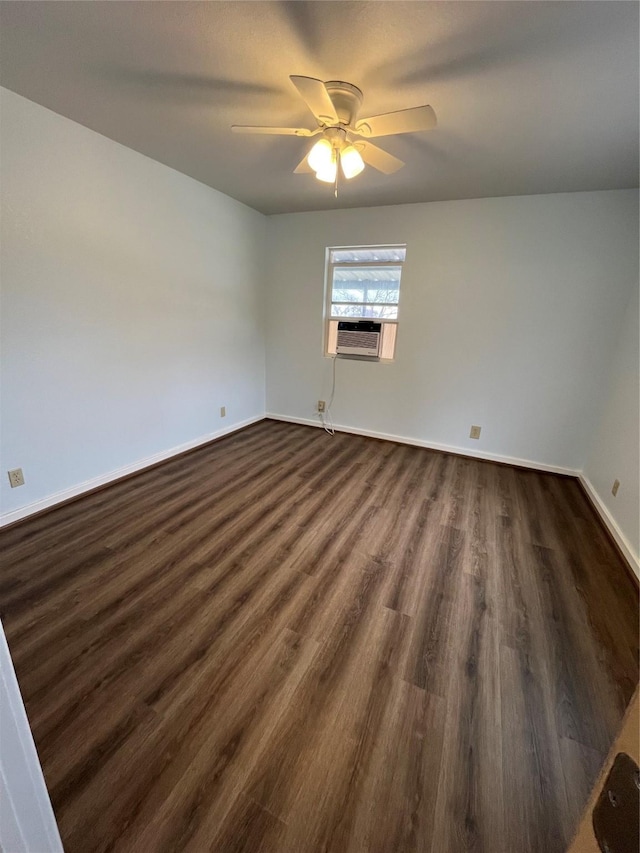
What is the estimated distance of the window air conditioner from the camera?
11.9 feet

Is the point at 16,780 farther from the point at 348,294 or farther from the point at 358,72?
the point at 348,294

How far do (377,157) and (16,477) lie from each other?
9.31 ft

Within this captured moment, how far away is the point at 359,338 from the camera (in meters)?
3.71

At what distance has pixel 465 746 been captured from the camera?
1119 mm

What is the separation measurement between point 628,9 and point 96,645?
3061 mm

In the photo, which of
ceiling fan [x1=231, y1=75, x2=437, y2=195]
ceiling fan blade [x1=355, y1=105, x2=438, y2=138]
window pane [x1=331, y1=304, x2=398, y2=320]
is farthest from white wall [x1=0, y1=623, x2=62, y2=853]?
window pane [x1=331, y1=304, x2=398, y2=320]

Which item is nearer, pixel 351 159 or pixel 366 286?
pixel 351 159

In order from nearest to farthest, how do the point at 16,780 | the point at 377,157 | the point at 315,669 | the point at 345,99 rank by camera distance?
1. the point at 16,780
2. the point at 315,669
3. the point at 345,99
4. the point at 377,157

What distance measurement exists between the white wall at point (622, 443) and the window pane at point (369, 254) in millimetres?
1975

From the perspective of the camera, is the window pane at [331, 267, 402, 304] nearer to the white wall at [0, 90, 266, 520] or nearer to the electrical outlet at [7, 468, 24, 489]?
the white wall at [0, 90, 266, 520]

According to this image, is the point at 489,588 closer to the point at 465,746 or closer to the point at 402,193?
the point at 465,746

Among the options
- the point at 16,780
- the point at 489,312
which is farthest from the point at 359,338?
the point at 16,780

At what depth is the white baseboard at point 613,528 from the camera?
1950 mm

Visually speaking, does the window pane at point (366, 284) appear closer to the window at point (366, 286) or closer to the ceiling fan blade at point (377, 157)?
the window at point (366, 286)
